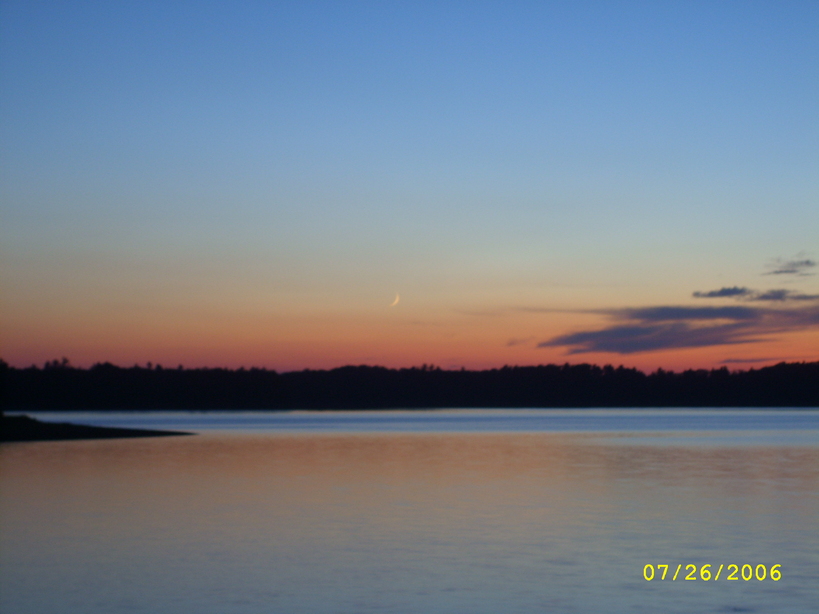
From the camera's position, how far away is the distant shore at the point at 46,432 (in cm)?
6744

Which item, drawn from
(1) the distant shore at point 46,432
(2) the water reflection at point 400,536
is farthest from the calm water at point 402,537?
(1) the distant shore at point 46,432


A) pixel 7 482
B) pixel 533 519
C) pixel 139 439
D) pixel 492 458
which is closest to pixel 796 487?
pixel 533 519

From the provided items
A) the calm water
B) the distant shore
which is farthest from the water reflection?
the distant shore

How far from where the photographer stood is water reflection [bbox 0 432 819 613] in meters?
15.3

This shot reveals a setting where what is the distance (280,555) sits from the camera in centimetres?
1912

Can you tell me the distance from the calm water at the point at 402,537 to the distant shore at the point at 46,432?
26657 mm
